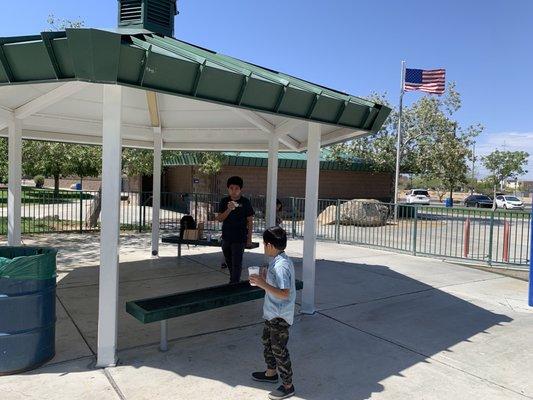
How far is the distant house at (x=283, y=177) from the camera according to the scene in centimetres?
2375

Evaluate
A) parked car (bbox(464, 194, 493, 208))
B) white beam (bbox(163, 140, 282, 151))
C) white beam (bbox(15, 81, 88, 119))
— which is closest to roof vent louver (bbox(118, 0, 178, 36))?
white beam (bbox(15, 81, 88, 119))

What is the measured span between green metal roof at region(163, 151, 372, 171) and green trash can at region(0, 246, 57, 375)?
17.2 metres

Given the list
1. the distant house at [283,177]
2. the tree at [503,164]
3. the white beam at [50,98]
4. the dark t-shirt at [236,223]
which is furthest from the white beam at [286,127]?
the tree at [503,164]

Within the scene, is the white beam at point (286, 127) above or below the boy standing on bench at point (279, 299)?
above

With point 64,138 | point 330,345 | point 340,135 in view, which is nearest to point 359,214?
point 340,135

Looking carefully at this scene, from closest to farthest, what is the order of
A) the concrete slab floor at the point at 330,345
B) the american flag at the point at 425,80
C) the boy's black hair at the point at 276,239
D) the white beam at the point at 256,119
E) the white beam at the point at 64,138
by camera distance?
the boy's black hair at the point at 276,239
the concrete slab floor at the point at 330,345
the white beam at the point at 256,119
the white beam at the point at 64,138
the american flag at the point at 425,80

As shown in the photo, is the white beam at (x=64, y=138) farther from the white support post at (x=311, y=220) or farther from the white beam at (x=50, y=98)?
the white support post at (x=311, y=220)

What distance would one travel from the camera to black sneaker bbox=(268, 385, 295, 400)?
356cm

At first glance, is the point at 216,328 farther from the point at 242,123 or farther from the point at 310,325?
the point at 242,123

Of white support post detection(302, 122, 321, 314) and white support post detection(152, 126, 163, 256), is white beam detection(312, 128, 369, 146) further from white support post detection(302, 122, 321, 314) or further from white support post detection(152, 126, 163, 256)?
white support post detection(152, 126, 163, 256)

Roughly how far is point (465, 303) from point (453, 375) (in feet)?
9.70

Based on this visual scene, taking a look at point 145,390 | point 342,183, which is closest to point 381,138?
point 342,183

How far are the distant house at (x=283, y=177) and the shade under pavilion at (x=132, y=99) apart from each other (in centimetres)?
1349

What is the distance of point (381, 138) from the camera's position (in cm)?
2647
